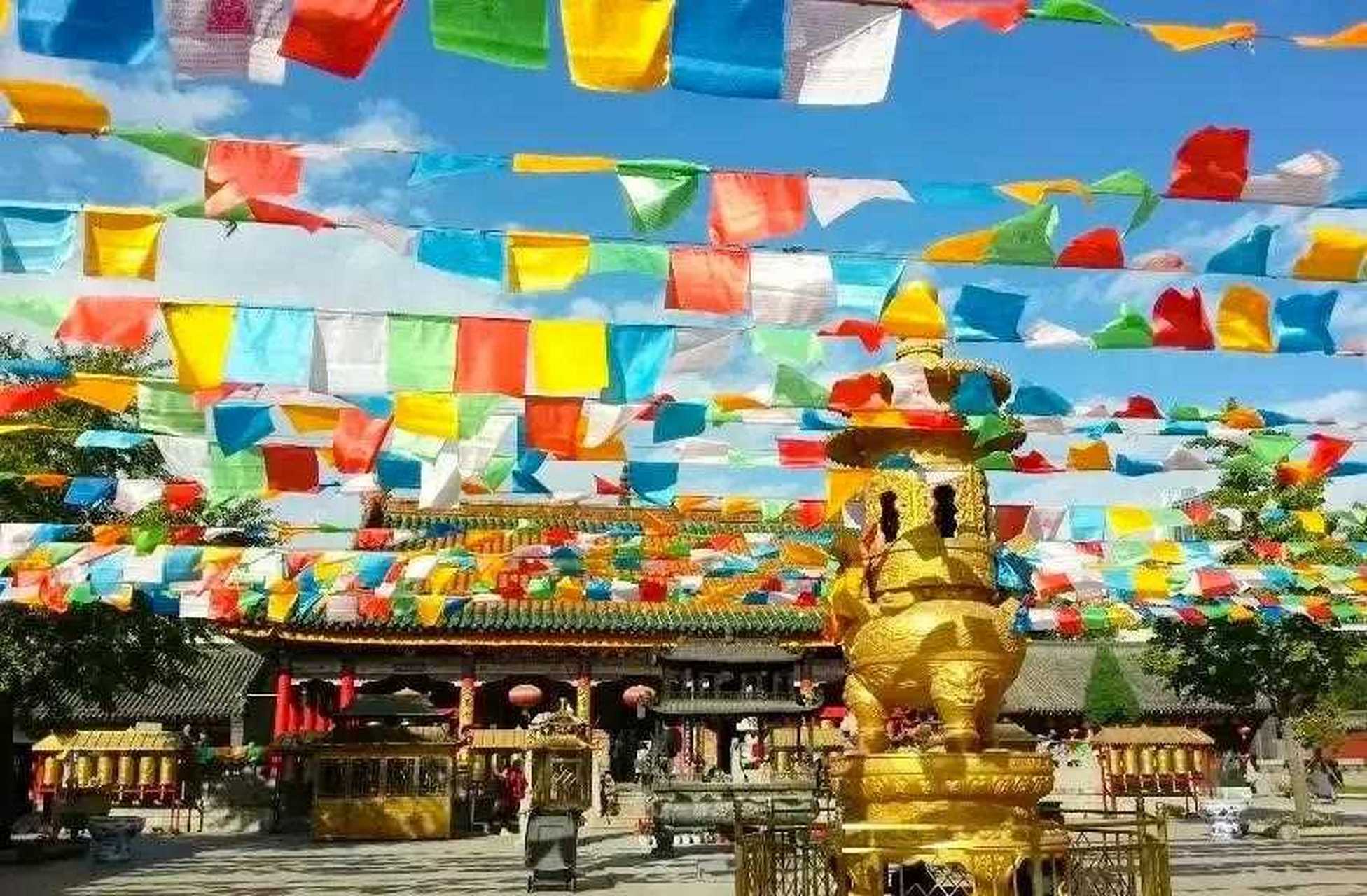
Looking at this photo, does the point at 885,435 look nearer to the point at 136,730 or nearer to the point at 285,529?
the point at 285,529

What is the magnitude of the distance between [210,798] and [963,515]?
78.3ft

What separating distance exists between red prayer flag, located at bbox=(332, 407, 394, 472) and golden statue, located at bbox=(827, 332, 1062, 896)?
396 centimetres

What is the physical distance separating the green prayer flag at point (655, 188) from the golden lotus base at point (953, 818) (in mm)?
3912

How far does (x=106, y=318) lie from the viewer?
28.0ft

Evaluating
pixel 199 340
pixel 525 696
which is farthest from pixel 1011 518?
pixel 525 696

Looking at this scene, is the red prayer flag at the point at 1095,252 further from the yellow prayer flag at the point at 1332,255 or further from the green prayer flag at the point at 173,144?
the green prayer flag at the point at 173,144

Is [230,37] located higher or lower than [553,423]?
higher

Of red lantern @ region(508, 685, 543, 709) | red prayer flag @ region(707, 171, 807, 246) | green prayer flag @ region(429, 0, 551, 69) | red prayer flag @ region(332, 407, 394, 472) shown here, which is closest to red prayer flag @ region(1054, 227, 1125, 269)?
red prayer flag @ region(707, 171, 807, 246)

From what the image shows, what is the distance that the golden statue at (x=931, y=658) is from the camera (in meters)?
7.83

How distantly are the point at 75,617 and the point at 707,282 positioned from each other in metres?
14.1

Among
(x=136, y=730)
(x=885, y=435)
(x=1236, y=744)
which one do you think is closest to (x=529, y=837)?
(x=885, y=435)

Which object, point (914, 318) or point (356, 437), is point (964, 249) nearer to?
point (914, 318)

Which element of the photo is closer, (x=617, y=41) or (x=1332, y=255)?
(x=617, y=41)

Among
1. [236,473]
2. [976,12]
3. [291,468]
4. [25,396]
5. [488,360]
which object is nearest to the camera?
[976,12]
